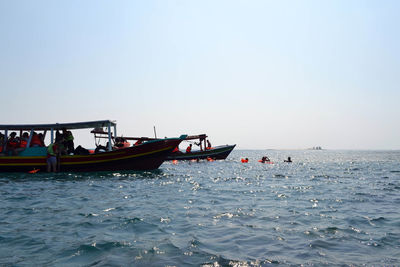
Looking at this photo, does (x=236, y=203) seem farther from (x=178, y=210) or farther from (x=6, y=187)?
(x=6, y=187)

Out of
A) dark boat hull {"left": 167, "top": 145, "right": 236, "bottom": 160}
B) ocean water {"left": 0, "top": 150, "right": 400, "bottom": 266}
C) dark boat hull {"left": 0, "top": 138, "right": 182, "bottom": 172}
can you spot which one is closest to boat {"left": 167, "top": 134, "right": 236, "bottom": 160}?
dark boat hull {"left": 167, "top": 145, "right": 236, "bottom": 160}

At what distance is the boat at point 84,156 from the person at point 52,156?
34 cm

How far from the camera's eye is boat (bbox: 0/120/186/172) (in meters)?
18.1

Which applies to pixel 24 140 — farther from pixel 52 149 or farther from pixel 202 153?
pixel 202 153

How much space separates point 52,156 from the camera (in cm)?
1775

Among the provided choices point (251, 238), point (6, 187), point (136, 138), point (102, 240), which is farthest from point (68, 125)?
point (251, 238)

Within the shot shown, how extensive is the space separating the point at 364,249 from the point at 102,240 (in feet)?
14.6

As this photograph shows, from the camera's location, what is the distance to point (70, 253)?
4.73 m

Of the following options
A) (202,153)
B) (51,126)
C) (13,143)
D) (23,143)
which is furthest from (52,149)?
(202,153)

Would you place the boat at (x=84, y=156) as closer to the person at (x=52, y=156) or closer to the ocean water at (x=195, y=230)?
the person at (x=52, y=156)

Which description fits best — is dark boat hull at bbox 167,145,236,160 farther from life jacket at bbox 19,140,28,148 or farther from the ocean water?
the ocean water

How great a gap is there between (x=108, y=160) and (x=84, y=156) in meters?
1.41

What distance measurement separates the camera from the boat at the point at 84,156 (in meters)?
18.1

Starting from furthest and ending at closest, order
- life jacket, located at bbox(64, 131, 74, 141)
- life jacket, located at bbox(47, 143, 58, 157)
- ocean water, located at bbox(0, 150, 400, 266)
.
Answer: life jacket, located at bbox(64, 131, 74, 141) < life jacket, located at bbox(47, 143, 58, 157) < ocean water, located at bbox(0, 150, 400, 266)
